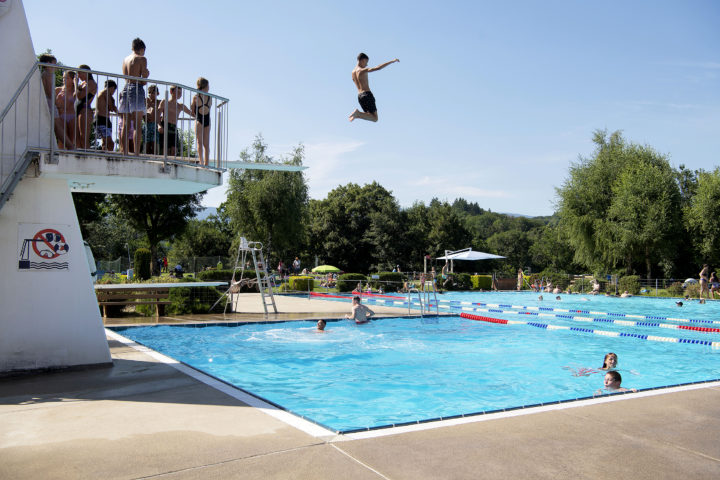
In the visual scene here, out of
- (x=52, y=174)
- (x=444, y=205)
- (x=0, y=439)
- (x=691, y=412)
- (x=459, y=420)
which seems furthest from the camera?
(x=444, y=205)

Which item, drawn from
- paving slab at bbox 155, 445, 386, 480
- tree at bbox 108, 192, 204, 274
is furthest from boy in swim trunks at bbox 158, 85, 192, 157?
tree at bbox 108, 192, 204, 274

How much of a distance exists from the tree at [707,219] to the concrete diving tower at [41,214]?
123ft

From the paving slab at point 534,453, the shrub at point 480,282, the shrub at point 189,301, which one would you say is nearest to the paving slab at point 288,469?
the paving slab at point 534,453

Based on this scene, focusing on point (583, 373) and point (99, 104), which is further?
point (583, 373)

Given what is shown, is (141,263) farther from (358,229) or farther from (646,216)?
(358,229)

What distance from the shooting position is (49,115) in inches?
304

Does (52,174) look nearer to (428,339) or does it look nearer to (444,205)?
(428,339)

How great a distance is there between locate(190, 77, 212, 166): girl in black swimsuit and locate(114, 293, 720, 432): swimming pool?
366 centimetres

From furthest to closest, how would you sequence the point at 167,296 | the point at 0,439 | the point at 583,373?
1. the point at 167,296
2. the point at 583,373
3. the point at 0,439

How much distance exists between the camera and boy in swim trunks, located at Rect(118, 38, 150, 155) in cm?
797

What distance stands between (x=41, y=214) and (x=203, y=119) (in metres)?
2.80

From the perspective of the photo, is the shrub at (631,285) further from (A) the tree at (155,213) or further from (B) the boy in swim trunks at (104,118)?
(B) the boy in swim trunks at (104,118)

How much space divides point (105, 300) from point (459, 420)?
43.6ft

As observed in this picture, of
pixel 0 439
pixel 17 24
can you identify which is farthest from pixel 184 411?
pixel 17 24
